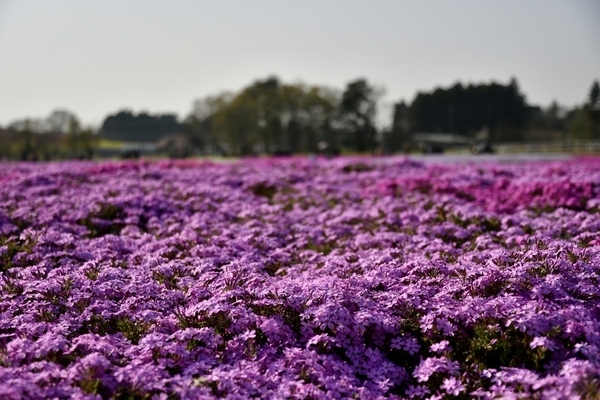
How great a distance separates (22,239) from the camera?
30.7ft

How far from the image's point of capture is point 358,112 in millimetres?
95938

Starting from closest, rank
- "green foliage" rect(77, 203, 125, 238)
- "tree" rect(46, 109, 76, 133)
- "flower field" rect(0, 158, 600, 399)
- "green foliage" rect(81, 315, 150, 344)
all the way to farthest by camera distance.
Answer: "flower field" rect(0, 158, 600, 399), "green foliage" rect(81, 315, 150, 344), "green foliage" rect(77, 203, 125, 238), "tree" rect(46, 109, 76, 133)

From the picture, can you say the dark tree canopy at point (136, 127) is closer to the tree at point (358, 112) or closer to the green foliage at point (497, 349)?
the tree at point (358, 112)

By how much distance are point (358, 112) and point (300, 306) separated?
91688 millimetres

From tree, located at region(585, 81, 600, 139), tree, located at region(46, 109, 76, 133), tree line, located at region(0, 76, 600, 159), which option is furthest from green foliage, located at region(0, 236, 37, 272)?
tree, located at region(46, 109, 76, 133)

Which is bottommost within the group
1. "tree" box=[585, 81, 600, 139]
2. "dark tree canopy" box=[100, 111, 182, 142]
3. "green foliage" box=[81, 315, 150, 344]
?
"green foliage" box=[81, 315, 150, 344]

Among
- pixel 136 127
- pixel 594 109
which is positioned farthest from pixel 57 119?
pixel 594 109

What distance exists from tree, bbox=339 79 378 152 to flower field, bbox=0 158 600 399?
83.1 metres

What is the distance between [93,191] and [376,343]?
960cm

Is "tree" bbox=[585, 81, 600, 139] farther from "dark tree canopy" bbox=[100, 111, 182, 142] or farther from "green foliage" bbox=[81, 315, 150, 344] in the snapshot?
"dark tree canopy" bbox=[100, 111, 182, 142]

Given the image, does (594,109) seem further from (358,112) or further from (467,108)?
(467,108)

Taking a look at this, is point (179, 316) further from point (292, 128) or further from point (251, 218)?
point (292, 128)

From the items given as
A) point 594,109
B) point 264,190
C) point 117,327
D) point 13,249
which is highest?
point 594,109

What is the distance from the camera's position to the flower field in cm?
501
